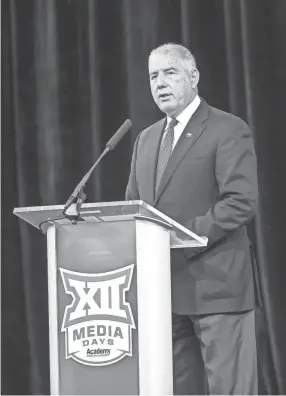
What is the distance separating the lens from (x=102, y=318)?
7.06 feet

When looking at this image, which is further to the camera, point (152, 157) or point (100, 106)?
point (100, 106)

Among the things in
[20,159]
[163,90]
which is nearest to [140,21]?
[20,159]

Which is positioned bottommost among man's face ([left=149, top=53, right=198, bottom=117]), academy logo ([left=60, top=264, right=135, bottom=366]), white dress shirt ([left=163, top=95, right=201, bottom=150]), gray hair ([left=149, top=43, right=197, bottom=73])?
academy logo ([left=60, top=264, right=135, bottom=366])

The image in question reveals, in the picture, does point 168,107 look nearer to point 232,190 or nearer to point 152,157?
point 152,157

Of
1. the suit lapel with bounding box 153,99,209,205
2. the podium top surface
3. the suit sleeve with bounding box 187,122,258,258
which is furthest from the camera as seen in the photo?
the suit lapel with bounding box 153,99,209,205

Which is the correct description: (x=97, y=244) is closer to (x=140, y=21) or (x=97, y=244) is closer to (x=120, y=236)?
(x=120, y=236)

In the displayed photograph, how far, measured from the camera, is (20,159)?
4094mm

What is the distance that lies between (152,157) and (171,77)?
289 millimetres

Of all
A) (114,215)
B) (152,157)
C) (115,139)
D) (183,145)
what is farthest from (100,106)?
(114,215)

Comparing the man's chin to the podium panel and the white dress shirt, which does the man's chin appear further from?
the podium panel

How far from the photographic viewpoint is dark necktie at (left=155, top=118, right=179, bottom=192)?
2664 mm

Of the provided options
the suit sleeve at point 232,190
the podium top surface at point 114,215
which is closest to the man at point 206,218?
the suit sleeve at point 232,190

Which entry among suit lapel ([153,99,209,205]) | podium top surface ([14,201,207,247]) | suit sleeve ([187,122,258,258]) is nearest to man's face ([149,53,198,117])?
suit lapel ([153,99,209,205])

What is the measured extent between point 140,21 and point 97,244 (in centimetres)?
202
